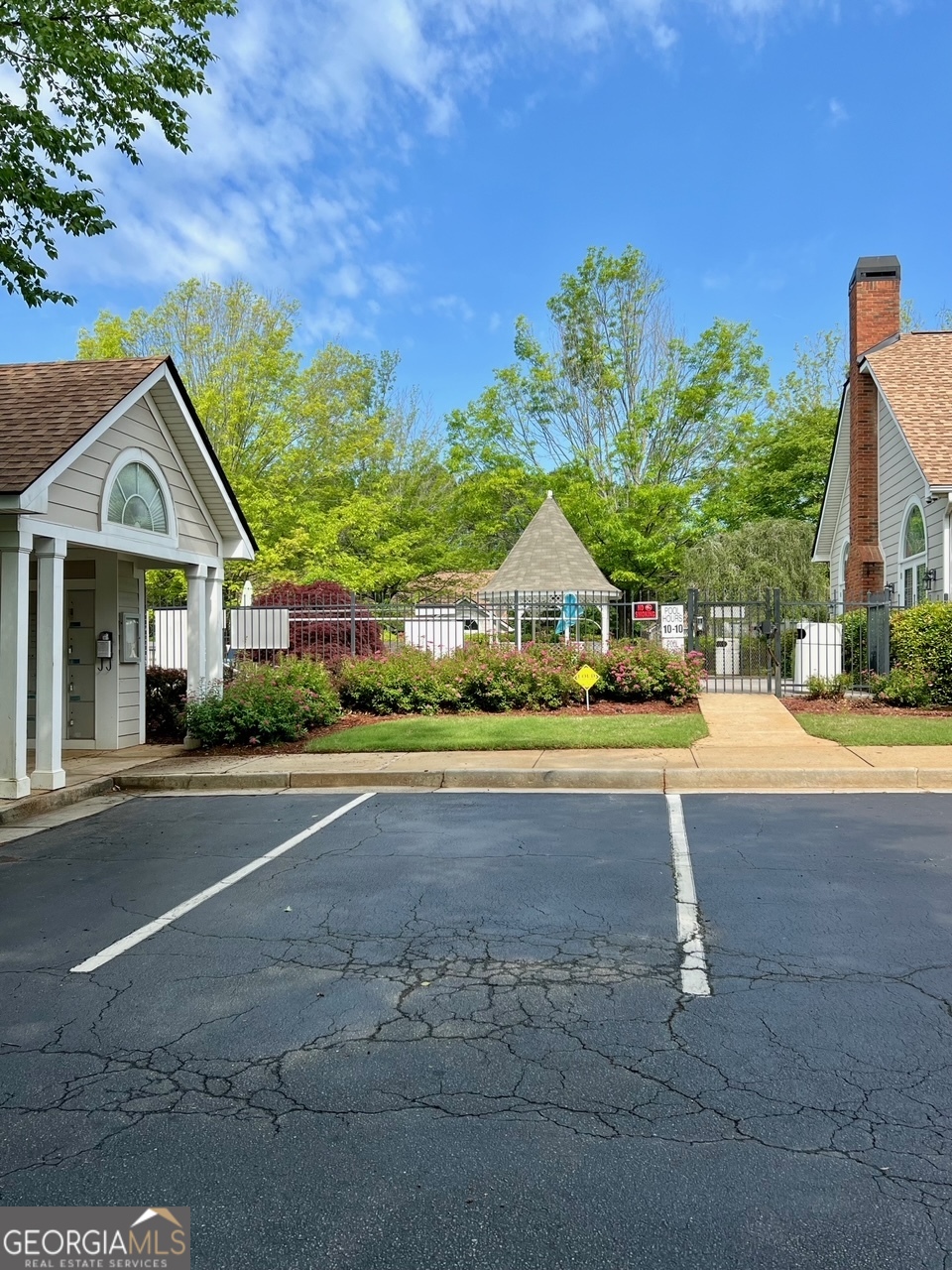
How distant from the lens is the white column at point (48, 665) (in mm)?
9883

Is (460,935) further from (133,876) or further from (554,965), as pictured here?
(133,876)

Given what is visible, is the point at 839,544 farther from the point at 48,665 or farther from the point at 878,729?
the point at 48,665

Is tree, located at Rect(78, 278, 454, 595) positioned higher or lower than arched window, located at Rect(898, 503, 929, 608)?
higher

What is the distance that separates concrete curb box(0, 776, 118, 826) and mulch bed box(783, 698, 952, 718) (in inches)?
404

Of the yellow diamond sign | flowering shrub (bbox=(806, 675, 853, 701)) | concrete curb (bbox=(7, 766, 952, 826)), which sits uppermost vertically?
the yellow diamond sign

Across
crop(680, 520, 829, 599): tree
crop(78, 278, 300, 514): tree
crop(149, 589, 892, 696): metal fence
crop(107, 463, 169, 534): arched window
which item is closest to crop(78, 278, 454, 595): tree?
crop(78, 278, 300, 514): tree

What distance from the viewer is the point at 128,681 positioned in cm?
1417

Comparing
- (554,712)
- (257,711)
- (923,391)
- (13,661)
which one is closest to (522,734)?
(554,712)

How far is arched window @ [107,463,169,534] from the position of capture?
11383mm

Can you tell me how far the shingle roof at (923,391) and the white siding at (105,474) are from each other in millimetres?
11737

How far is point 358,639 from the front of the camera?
799 inches

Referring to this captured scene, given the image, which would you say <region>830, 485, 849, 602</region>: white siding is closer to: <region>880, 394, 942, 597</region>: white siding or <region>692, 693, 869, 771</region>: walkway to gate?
<region>880, 394, 942, 597</region>: white siding

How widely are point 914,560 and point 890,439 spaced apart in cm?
276

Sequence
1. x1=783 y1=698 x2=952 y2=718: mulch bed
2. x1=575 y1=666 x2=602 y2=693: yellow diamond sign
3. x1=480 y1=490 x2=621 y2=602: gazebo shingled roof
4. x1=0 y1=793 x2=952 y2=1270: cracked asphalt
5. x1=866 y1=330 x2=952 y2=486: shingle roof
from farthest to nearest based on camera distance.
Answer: x1=480 y1=490 x2=621 y2=602: gazebo shingled roof
x1=866 y1=330 x2=952 y2=486: shingle roof
x1=575 y1=666 x2=602 y2=693: yellow diamond sign
x1=783 y1=698 x2=952 y2=718: mulch bed
x1=0 y1=793 x2=952 y2=1270: cracked asphalt
